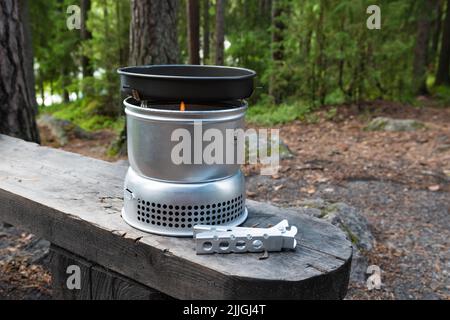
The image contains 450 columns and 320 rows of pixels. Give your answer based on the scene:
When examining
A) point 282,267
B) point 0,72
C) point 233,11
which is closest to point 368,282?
point 282,267

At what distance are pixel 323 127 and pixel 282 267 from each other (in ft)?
21.6

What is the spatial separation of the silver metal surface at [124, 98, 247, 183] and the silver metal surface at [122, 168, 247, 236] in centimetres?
3

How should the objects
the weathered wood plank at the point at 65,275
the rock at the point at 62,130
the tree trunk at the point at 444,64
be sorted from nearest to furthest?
the weathered wood plank at the point at 65,275 → the rock at the point at 62,130 → the tree trunk at the point at 444,64

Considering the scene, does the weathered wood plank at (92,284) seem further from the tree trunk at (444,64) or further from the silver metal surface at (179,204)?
the tree trunk at (444,64)

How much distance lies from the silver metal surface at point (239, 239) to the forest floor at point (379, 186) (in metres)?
1.74

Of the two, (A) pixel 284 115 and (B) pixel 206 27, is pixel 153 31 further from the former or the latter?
(B) pixel 206 27

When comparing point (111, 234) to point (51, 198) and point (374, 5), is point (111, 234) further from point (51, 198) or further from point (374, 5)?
point (374, 5)

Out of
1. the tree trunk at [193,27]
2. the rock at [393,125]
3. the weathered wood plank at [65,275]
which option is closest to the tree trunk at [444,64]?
the rock at [393,125]

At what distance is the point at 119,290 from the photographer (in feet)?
6.02

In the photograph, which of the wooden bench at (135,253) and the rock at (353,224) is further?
the rock at (353,224)

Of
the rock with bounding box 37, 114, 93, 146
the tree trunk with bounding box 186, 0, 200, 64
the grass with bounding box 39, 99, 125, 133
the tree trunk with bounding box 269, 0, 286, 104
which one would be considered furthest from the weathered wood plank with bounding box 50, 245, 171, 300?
the tree trunk with bounding box 186, 0, 200, 64

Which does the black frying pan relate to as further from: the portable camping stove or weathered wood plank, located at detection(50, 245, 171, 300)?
weathered wood plank, located at detection(50, 245, 171, 300)

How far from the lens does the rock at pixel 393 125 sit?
23.9 ft

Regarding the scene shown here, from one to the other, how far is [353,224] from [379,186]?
132 centimetres
